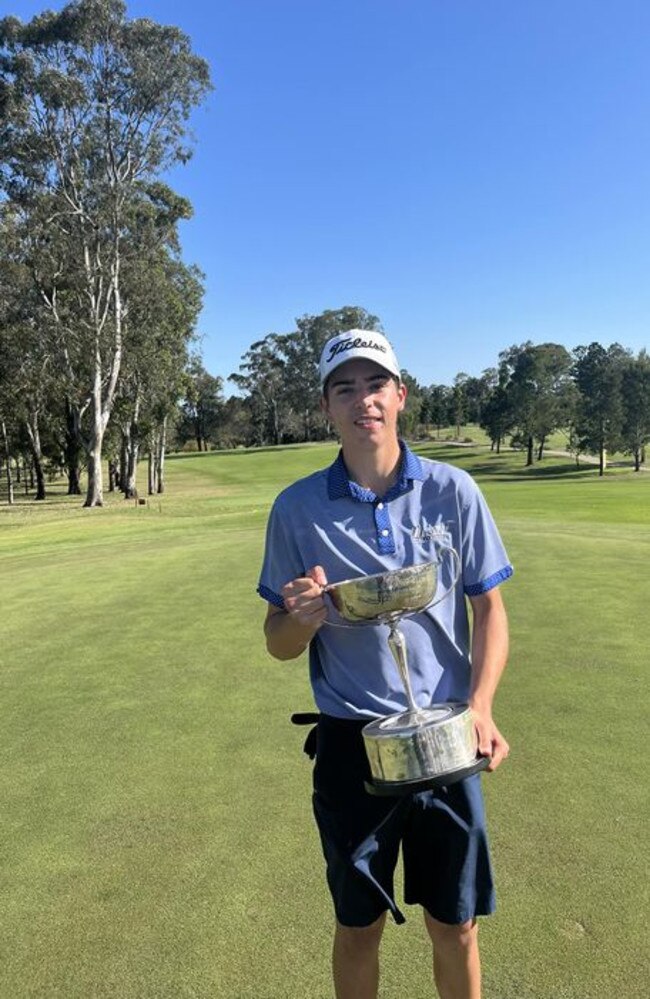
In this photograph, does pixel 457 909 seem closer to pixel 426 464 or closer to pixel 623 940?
pixel 623 940

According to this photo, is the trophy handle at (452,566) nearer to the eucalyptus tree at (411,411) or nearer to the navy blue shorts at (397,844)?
the navy blue shorts at (397,844)

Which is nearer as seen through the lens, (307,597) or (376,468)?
(307,597)

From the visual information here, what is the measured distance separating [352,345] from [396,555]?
65 cm

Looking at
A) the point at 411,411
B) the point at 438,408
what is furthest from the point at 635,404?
the point at 438,408

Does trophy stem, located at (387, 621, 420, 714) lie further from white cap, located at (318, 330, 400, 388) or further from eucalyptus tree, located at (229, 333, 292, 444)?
eucalyptus tree, located at (229, 333, 292, 444)

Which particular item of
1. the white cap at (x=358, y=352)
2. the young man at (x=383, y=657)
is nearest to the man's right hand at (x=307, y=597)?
the young man at (x=383, y=657)

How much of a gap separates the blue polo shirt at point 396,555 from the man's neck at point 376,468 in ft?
0.09

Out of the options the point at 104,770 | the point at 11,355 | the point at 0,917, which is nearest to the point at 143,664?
the point at 104,770

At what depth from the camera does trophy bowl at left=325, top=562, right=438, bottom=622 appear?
1943mm

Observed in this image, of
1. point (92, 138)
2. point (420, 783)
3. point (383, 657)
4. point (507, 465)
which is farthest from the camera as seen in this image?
point (507, 465)

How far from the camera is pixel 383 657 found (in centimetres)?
233

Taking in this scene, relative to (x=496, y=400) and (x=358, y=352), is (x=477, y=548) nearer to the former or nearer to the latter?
(x=358, y=352)

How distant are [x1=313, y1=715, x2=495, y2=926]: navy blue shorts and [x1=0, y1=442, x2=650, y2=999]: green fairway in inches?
15.3

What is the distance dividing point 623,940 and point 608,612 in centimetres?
488
